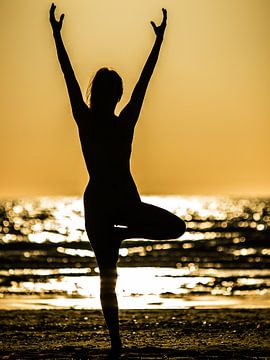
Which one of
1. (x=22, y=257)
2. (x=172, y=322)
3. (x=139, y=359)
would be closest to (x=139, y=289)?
(x=172, y=322)

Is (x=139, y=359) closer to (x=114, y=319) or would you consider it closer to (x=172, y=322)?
(x=114, y=319)

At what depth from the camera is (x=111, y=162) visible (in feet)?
22.7

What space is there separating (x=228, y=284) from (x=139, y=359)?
21.0 m

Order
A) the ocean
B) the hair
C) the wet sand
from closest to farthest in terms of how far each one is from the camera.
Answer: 1. the hair
2. the wet sand
3. the ocean

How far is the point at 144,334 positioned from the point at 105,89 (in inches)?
123

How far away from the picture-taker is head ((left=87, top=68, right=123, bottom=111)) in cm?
696

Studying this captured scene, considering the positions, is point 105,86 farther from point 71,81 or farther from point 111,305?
point 111,305

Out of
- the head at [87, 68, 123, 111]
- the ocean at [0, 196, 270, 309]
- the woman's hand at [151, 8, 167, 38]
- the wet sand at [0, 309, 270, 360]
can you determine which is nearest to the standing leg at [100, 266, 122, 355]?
the wet sand at [0, 309, 270, 360]

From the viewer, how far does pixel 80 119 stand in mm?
7035

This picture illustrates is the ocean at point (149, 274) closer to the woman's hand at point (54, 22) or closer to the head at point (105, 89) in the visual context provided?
the head at point (105, 89)

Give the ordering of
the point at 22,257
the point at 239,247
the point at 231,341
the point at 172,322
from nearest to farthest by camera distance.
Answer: the point at 231,341
the point at 172,322
the point at 22,257
the point at 239,247

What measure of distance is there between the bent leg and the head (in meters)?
0.89

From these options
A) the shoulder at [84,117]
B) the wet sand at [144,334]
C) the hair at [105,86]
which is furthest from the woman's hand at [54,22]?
the wet sand at [144,334]

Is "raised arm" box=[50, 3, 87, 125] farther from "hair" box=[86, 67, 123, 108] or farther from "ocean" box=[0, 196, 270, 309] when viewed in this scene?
"ocean" box=[0, 196, 270, 309]
